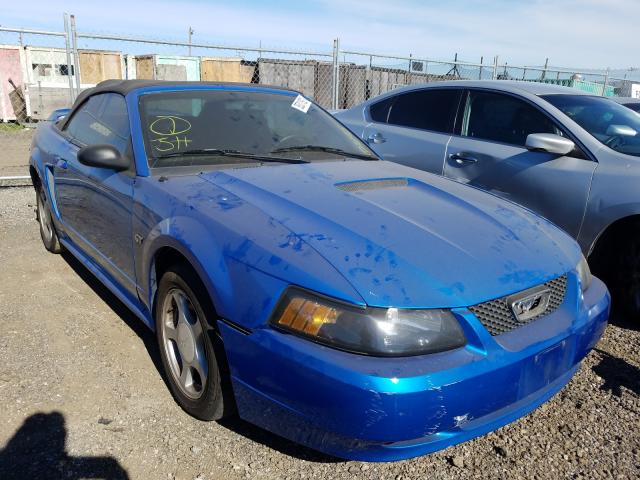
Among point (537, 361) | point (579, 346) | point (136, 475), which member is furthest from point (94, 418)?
point (579, 346)

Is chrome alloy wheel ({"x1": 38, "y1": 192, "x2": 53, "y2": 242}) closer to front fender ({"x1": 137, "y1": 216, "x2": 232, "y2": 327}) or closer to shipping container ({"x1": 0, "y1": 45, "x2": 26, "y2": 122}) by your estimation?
front fender ({"x1": 137, "y1": 216, "x2": 232, "y2": 327})

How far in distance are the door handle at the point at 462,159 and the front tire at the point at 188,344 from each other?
2.83 m

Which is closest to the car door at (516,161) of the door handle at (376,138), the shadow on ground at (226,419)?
the door handle at (376,138)

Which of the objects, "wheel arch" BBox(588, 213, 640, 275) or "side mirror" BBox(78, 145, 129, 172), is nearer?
"side mirror" BBox(78, 145, 129, 172)

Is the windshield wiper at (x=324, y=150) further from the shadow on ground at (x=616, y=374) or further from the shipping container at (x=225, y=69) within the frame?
the shipping container at (x=225, y=69)

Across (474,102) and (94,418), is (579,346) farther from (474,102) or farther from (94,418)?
(474,102)

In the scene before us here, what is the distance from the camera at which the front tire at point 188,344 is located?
2.23m

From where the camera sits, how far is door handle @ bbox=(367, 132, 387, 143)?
5159mm

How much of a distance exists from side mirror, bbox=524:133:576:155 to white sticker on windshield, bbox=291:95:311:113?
5.40ft

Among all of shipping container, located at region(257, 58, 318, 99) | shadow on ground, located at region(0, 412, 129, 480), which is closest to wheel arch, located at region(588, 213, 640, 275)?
shadow on ground, located at region(0, 412, 129, 480)

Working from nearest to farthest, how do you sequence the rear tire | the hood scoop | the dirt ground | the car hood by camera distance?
1. the car hood
2. the hood scoop
3. the rear tire
4. the dirt ground

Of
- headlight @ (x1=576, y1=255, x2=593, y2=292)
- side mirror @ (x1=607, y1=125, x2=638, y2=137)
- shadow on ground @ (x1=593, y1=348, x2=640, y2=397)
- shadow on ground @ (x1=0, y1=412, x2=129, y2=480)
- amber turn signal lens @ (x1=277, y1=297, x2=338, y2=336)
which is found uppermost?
side mirror @ (x1=607, y1=125, x2=638, y2=137)

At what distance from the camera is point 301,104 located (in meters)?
3.62

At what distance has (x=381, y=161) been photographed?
3.44m
